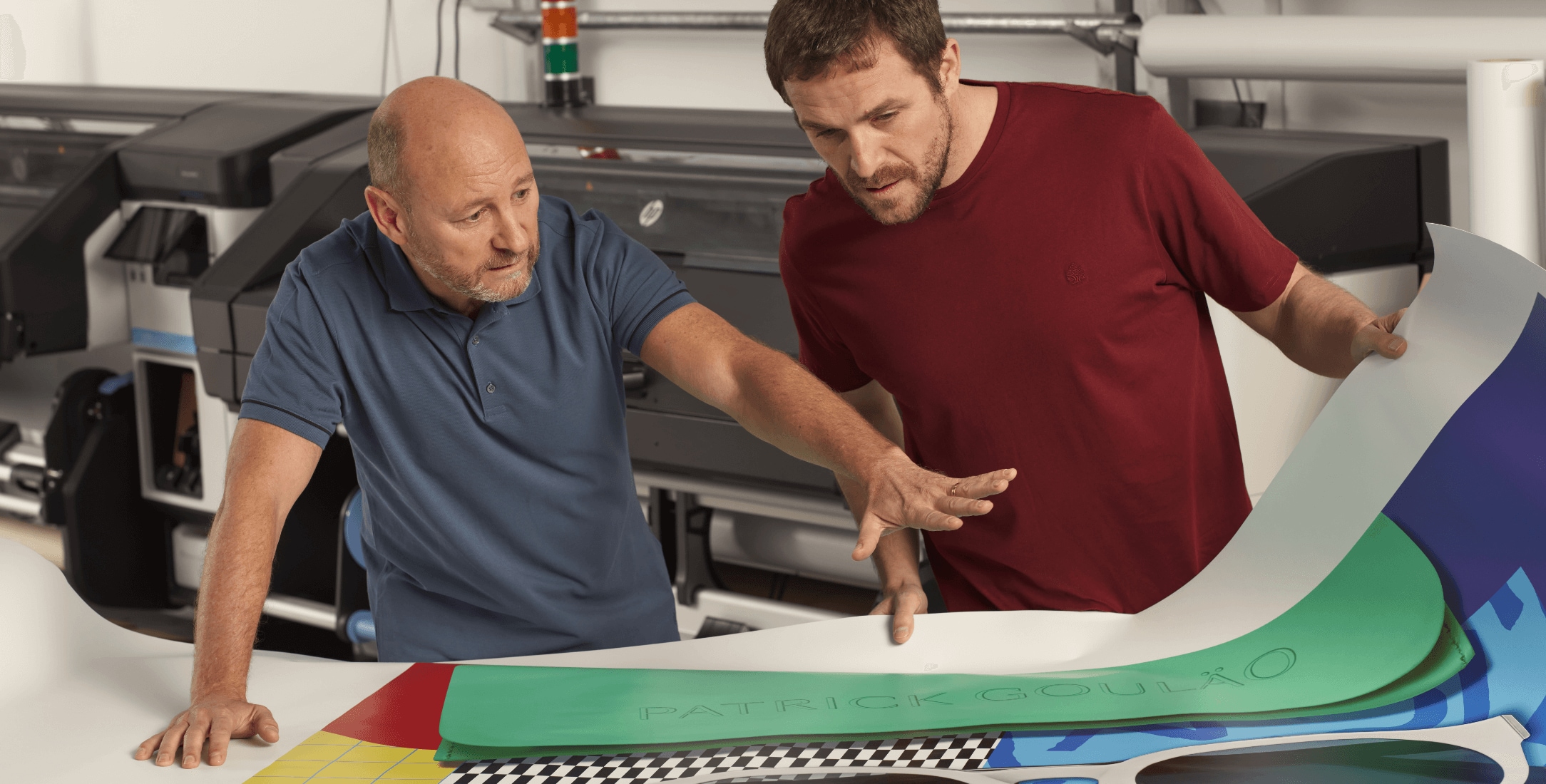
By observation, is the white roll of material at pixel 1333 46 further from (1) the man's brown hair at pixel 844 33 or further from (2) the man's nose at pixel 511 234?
(2) the man's nose at pixel 511 234

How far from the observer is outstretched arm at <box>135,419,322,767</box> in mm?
936

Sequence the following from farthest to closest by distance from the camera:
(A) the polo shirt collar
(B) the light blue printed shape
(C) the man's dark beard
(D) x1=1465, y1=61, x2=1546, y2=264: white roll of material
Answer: (D) x1=1465, y1=61, x2=1546, y2=264: white roll of material < (A) the polo shirt collar < (C) the man's dark beard < (B) the light blue printed shape

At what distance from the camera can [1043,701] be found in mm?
920

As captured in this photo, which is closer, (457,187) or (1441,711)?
(1441,711)

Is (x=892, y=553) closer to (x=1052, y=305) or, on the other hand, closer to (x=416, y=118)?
(x=1052, y=305)

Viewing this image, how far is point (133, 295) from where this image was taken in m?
2.74

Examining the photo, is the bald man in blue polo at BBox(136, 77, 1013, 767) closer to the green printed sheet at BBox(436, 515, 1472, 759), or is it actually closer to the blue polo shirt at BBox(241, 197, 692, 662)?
the blue polo shirt at BBox(241, 197, 692, 662)

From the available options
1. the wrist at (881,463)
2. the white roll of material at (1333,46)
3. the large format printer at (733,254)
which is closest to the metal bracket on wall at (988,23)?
the white roll of material at (1333,46)

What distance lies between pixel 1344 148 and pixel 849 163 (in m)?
1.02

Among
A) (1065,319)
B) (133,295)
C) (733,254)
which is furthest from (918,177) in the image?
(133,295)

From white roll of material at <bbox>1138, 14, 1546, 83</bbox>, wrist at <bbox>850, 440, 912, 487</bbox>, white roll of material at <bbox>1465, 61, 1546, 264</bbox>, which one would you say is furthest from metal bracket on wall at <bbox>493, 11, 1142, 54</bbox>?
wrist at <bbox>850, 440, 912, 487</bbox>

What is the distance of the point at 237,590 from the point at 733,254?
1176 mm

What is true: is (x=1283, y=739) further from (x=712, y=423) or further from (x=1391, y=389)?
(x=712, y=423)

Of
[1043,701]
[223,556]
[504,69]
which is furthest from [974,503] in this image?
[504,69]
